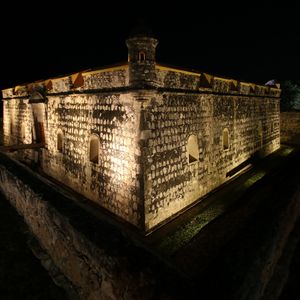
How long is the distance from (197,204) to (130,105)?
480 cm

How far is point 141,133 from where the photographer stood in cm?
754

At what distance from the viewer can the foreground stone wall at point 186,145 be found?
25.9ft

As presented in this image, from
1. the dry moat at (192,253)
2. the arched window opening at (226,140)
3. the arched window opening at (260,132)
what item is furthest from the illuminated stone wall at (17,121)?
the arched window opening at (260,132)

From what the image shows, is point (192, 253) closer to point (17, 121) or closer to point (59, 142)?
point (59, 142)

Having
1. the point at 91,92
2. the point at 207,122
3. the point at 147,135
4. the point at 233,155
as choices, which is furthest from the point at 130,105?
the point at 233,155

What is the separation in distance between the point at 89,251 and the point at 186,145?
6.15 metres

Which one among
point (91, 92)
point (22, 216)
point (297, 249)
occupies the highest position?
point (91, 92)

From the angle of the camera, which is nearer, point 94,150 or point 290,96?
point 94,150

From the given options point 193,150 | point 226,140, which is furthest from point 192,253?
point 226,140

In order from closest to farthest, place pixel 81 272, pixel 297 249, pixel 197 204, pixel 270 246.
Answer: pixel 81 272 < pixel 270 246 < pixel 297 249 < pixel 197 204

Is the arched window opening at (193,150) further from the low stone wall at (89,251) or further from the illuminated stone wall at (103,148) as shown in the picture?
the low stone wall at (89,251)

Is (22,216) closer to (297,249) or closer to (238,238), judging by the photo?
(238,238)

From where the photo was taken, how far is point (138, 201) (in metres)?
7.75

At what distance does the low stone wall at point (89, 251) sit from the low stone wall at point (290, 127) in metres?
22.7
